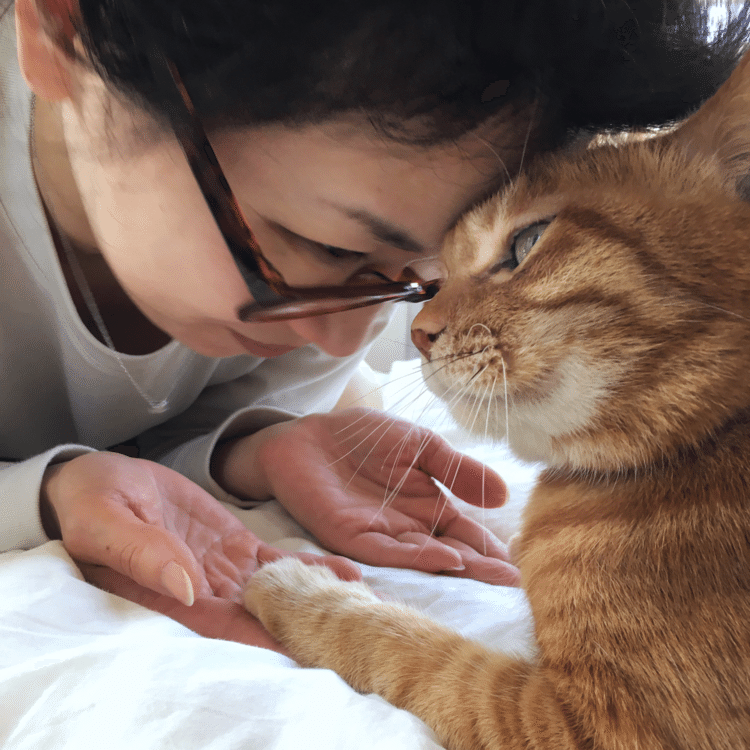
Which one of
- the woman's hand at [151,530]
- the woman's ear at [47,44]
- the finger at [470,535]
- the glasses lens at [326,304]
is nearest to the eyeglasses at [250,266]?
the glasses lens at [326,304]

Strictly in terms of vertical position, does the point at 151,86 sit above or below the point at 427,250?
above

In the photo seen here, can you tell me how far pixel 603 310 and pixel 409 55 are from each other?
10.4 inches

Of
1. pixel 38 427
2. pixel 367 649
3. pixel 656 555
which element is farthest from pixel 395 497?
pixel 38 427

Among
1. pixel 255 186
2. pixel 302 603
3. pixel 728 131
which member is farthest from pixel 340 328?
pixel 728 131

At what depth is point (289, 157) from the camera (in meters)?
0.56

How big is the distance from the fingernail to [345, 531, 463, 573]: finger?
1.04ft

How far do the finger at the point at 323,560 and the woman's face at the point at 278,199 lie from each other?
0.30 meters

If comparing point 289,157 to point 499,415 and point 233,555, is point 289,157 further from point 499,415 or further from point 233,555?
point 233,555

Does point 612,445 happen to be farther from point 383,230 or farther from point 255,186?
point 255,186

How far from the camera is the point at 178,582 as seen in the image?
517 mm

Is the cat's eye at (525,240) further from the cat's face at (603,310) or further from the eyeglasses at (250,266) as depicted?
the eyeglasses at (250,266)

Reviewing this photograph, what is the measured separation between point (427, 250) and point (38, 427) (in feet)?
2.54

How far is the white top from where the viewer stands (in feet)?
2.27

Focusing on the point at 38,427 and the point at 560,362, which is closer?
the point at 560,362
